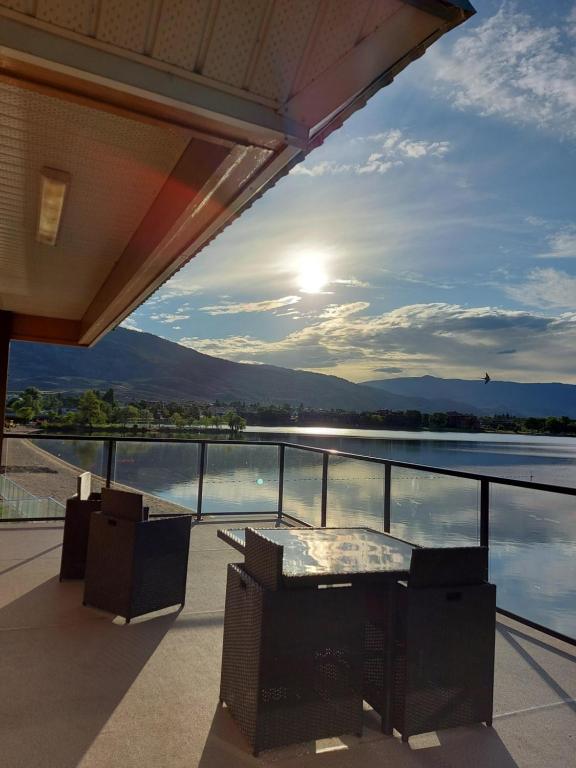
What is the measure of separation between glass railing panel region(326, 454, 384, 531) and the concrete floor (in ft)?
5.53

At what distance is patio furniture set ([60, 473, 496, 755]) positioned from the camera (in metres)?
1.93

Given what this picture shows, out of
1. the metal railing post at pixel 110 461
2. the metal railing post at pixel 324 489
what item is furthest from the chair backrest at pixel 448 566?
the metal railing post at pixel 110 461

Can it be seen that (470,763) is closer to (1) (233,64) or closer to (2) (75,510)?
(1) (233,64)

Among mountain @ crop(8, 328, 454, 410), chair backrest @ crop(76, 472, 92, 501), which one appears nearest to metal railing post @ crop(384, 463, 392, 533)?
chair backrest @ crop(76, 472, 92, 501)

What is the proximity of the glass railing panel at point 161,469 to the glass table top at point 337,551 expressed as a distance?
3.63 meters

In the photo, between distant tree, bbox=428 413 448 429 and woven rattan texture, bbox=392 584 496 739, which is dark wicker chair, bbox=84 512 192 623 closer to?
woven rattan texture, bbox=392 584 496 739

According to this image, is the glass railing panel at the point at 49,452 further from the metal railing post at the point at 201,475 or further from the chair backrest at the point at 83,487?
the metal railing post at the point at 201,475

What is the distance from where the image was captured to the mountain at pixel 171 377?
265ft

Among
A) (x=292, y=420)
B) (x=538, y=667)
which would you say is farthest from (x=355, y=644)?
(x=292, y=420)

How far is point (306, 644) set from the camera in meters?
1.96

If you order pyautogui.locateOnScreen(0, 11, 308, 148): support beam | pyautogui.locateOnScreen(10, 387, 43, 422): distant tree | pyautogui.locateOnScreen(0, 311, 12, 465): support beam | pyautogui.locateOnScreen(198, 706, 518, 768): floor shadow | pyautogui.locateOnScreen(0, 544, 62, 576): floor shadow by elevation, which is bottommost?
pyautogui.locateOnScreen(0, 544, 62, 576): floor shadow

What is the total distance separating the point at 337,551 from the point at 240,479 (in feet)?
16.5

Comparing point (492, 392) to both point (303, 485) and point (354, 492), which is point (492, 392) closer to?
point (303, 485)

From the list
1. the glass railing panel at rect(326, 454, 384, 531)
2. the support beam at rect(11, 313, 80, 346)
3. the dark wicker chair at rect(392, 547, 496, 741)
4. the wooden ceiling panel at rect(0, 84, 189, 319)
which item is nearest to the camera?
the dark wicker chair at rect(392, 547, 496, 741)
